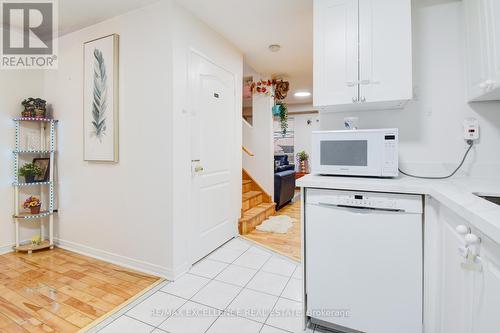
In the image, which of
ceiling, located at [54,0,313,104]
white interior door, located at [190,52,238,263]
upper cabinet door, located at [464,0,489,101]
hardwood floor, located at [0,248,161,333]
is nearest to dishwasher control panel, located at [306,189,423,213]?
upper cabinet door, located at [464,0,489,101]

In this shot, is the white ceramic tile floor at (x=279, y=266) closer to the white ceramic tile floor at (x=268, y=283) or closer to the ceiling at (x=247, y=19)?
the white ceramic tile floor at (x=268, y=283)

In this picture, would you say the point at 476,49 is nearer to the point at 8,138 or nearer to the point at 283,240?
the point at 283,240

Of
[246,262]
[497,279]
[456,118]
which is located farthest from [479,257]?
[246,262]

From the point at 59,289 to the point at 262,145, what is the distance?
11.1 feet

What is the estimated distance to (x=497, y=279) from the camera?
29.3 inches

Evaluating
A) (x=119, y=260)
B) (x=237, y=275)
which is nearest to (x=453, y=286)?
(x=237, y=275)

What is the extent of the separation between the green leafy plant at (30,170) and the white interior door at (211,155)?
192 cm

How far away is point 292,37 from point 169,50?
1.56 m

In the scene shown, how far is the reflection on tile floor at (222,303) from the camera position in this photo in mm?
1606

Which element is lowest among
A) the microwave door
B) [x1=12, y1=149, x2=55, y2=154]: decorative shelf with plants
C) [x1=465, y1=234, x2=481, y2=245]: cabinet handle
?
[x1=465, y1=234, x2=481, y2=245]: cabinet handle

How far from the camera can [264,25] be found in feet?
8.75

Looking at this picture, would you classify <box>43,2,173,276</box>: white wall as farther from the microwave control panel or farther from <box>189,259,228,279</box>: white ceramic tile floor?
the microwave control panel

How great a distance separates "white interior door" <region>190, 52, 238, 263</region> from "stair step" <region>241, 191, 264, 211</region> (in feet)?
2.07

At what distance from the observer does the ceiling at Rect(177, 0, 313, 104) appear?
2.29 metres
